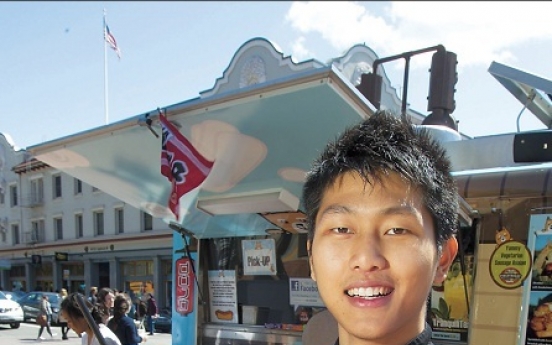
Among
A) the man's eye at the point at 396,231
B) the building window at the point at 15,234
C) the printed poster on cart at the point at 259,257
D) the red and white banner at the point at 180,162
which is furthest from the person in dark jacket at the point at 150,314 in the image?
the man's eye at the point at 396,231

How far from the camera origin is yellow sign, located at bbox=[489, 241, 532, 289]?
8.70 ft

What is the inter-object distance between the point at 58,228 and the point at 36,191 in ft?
Answer: 8.22

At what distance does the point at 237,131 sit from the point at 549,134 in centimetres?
163

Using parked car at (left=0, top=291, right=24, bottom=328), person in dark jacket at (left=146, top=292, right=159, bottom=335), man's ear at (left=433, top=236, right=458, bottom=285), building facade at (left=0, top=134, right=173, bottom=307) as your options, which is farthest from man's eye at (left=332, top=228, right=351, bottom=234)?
person in dark jacket at (left=146, top=292, right=159, bottom=335)

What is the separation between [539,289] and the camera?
2588 mm

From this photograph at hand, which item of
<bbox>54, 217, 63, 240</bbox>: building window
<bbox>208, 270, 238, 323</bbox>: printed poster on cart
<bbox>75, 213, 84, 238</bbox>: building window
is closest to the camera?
<bbox>208, 270, 238, 323</bbox>: printed poster on cart

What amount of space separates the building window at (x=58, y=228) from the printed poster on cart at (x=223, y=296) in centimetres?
256

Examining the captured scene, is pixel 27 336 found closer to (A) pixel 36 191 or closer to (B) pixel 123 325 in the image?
(A) pixel 36 191

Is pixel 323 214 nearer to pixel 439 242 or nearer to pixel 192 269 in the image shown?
pixel 439 242

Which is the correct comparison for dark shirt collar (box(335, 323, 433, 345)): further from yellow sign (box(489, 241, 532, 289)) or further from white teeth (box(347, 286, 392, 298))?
yellow sign (box(489, 241, 532, 289))

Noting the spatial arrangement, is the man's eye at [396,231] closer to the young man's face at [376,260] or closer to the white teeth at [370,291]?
the young man's face at [376,260]

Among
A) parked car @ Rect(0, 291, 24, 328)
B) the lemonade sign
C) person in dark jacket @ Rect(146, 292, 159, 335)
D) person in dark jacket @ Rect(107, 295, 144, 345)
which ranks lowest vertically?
person in dark jacket @ Rect(146, 292, 159, 335)

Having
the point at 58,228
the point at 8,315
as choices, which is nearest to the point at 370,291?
the point at 8,315

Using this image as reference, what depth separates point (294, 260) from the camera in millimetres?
3855
